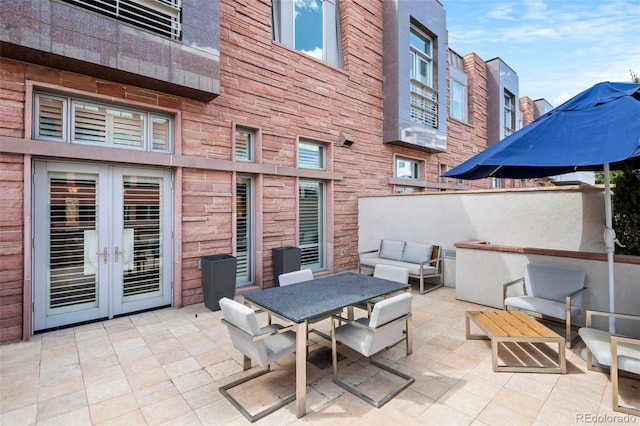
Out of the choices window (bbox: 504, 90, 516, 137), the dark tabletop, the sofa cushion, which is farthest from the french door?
window (bbox: 504, 90, 516, 137)

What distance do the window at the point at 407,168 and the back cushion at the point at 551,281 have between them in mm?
5261

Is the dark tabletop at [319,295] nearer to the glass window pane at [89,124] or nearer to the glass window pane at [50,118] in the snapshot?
the glass window pane at [89,124]

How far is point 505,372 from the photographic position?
3076mm

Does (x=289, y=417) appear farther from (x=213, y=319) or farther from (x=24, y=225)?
(x=24, y=225)

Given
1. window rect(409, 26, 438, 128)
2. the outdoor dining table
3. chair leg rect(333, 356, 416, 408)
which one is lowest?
chair leg rect(333, 356, 416, 408)

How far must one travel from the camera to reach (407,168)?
9734mm

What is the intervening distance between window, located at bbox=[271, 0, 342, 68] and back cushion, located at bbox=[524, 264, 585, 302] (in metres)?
6.39

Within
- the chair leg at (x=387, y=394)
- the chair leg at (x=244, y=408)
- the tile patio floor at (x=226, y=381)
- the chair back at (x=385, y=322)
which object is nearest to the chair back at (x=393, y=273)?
the tile patio floor at (x=226, y=381)

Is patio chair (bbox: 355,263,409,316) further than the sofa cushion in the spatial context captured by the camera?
No

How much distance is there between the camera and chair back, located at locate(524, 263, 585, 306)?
13.4 feet

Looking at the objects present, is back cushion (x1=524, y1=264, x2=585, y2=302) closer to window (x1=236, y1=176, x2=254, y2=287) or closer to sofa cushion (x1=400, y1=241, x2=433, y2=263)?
sofa cushion (x1=400, y1=241, x2=433, y2=263)

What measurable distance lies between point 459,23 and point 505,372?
1157 cm

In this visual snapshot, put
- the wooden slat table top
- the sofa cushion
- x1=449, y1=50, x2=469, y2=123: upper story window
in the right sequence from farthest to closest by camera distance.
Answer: x1=449, y1=50, x2=469, y2=123: upper story window, the sofa cushion, the wooden slat table top

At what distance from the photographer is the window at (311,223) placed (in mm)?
7109
